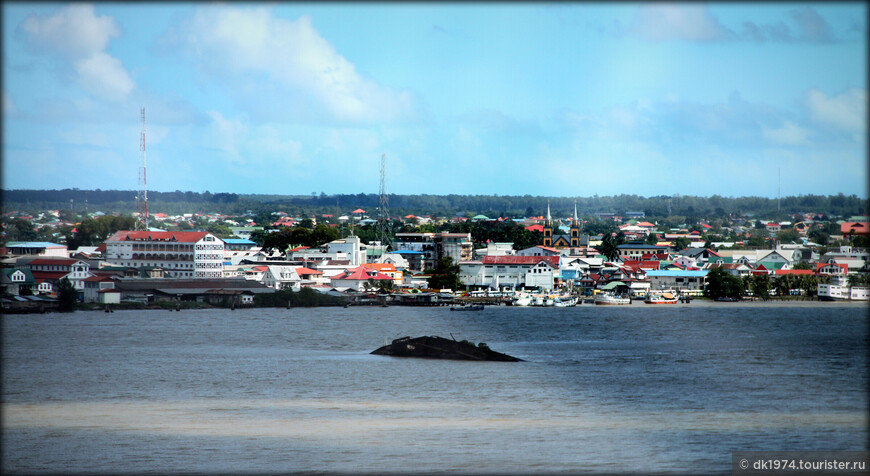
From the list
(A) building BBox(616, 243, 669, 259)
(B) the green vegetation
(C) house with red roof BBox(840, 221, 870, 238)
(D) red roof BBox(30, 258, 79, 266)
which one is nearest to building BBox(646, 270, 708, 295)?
(B) the green vegetation

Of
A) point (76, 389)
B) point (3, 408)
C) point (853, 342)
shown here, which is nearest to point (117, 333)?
point (76, 389)

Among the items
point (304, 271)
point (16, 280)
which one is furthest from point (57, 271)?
point (304, 271)

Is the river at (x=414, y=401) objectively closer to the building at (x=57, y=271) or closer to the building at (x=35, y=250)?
the building at (x=57, y=271)

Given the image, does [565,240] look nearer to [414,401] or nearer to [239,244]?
[239,244]

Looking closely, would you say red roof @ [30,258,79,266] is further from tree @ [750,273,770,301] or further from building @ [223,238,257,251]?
tree @ [750,273,770,301]

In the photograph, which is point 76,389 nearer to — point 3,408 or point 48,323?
point 3,408

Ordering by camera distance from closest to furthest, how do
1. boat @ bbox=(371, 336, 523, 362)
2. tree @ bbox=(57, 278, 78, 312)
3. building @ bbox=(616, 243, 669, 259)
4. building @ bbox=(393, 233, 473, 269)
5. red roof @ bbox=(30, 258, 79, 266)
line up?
boat @ bbox=(371, 336, 523, 362), tree @ bbox=(57, 278, 78, 312), red roof @ bbox=(30, 258, 79, 266), building @ bbox=(393, 233, 473, 269), building @ bbox=(616, 243, 669, 259)
